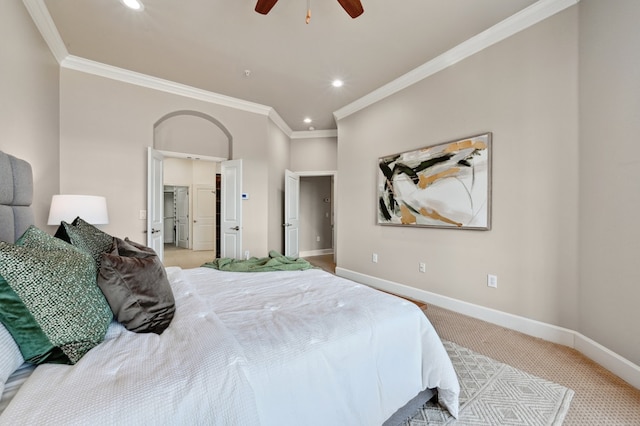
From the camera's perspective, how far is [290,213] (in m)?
5.20

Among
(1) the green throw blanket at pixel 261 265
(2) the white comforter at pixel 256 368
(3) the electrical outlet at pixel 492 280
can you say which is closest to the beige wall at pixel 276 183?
(1) the green throw blanket at pixel 261 265

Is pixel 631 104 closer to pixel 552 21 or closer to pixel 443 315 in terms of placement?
pixel 552 21

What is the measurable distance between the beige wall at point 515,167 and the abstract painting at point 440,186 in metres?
0.10

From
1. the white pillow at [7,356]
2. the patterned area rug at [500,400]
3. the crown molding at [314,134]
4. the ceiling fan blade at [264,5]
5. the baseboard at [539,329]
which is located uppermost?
the crown molding at [314,134]

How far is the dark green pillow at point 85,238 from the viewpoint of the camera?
1.28 metres

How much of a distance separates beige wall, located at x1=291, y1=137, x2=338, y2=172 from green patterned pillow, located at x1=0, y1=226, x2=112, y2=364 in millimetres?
4869

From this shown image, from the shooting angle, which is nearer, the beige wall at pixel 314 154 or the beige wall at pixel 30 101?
the beige wall at pixel 30 101

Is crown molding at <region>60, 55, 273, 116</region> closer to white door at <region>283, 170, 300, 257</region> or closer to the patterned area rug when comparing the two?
white door at <region>283, 170, 300, 257</region>

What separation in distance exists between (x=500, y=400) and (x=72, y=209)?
12.0 feet

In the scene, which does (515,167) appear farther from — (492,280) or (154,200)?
(154,200)

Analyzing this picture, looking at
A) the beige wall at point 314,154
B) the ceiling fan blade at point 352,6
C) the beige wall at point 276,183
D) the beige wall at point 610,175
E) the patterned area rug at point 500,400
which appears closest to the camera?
the patterned area rug at point 500,400

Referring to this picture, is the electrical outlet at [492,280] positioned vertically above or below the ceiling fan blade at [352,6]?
below

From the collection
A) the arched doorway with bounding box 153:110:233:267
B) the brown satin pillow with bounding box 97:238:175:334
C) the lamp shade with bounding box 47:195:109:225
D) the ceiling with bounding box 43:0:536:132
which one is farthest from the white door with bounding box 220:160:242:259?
Answer: the brown satin pillow with bounding box 97:238:175:334

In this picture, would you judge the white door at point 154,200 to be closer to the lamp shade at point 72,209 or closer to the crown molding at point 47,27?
the lamp shade at point 72,209
